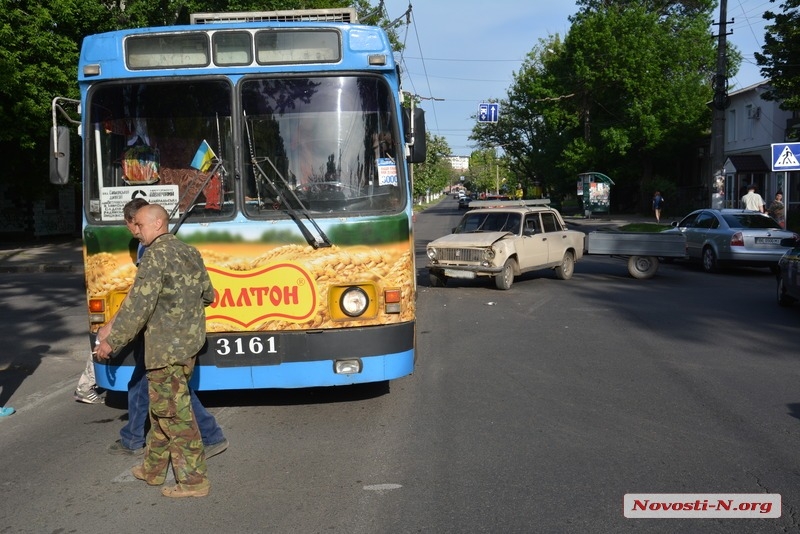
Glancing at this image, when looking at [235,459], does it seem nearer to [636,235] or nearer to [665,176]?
[636,235]

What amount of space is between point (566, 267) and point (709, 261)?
12.1 ft

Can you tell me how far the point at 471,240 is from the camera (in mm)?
15984

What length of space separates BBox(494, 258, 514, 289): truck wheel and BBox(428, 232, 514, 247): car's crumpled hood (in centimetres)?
53

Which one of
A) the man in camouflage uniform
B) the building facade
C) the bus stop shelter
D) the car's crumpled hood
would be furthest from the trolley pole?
Result: the man in camouflage uniform

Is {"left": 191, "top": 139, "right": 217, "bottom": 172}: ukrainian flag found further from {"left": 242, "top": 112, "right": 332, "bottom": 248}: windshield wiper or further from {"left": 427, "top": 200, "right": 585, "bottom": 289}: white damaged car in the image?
{"left": 427, "top": 200, "right": 585, "bottom": 289}: white damaged car

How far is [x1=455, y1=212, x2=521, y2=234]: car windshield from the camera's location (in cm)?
1667

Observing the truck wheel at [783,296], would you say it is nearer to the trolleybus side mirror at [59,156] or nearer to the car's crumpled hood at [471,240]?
the car's crumpled hood at [471,240]

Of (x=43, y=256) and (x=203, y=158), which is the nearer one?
(x=203, y=158)

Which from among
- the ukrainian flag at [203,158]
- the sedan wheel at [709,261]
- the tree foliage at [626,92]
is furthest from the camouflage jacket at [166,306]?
the tree foliage at [626,92]

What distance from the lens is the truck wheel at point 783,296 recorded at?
12.8m

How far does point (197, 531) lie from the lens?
14.6 feet

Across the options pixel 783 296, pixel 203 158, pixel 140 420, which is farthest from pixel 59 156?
pixel 783 296

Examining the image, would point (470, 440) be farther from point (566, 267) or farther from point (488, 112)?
point (488, 112)

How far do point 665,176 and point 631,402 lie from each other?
47.2 meters
